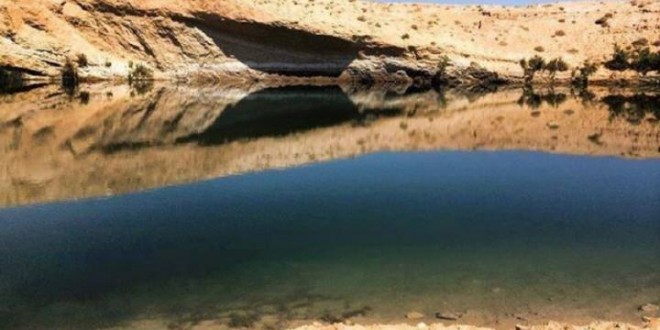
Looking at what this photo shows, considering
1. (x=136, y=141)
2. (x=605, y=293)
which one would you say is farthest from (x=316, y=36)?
(x=605, y=293)

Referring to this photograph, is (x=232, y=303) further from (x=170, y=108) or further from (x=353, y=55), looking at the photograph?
(x=353, y=55)

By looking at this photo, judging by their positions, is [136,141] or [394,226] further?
[136,141]

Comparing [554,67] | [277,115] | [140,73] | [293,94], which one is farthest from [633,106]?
[140,73]

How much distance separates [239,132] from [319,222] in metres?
14.7

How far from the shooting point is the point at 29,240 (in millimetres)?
13680

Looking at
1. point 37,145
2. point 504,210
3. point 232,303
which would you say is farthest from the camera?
point 37,145

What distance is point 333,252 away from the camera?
13.1m

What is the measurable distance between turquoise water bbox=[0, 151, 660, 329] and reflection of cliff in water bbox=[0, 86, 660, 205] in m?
2.77

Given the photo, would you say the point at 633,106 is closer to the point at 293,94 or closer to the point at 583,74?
the point at 583,74

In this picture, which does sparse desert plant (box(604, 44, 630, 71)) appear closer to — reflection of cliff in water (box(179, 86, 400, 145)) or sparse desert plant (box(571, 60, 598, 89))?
sparse desert plant (box(571, 60, 598, 89))

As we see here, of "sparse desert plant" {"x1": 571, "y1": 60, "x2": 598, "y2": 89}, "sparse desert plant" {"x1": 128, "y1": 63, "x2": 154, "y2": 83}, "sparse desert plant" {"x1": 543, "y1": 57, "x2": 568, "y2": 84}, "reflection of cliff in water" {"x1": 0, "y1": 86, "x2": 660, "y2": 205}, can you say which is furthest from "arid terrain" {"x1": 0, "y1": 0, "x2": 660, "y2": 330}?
"sparse desert plant" {"x1": 571, "y1": 60, "x2": 598, "y2": 89}

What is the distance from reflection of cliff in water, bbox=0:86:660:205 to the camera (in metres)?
21.0

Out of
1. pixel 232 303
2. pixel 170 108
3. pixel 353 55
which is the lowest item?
pixel 232 303

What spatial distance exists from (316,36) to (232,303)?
48.0m
